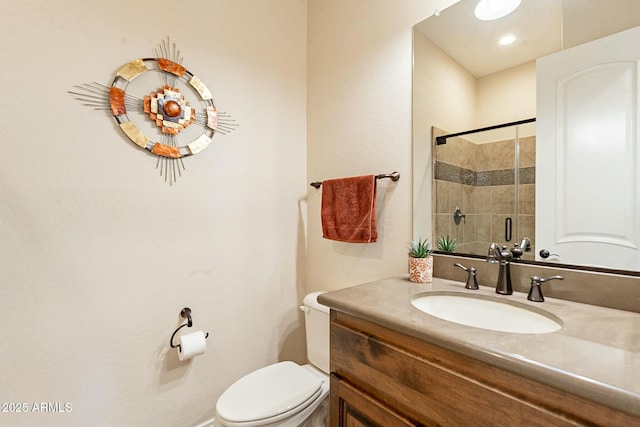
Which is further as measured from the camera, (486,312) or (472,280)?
(472,280)

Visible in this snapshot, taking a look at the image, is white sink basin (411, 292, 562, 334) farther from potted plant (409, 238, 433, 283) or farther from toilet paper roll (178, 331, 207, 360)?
toilet paper roll (178, 331, 207, 360)

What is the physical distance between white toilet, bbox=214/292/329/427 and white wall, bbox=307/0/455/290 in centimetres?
32

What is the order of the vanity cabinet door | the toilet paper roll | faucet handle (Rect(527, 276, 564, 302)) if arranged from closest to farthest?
the vanity cabinet door
faucet handle (Rect(527, 276, 564, 302))
the toilet paper roll

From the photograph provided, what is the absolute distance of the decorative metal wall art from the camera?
1.25 meters

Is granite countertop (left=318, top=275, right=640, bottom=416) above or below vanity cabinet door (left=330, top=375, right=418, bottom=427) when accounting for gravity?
above

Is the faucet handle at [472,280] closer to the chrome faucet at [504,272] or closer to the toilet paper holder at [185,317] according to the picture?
the chrome faucet at [504,272]

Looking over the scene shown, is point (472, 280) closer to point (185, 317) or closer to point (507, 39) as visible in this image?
point (507, 39)

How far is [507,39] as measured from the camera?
1148 mm

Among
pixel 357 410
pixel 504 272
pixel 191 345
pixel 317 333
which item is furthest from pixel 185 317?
pixel 504 272

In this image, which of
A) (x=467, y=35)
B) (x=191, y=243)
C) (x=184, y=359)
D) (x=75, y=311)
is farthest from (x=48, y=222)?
(x=467, y=35)

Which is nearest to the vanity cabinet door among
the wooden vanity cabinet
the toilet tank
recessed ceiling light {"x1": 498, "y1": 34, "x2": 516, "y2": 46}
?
the wooden vanity cabinet

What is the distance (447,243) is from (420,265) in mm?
197

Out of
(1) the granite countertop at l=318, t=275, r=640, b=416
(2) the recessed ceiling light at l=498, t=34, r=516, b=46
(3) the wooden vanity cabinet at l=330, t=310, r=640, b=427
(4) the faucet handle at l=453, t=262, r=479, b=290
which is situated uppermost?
(2) the recessed ceiling light at l=498, t=34, r=516, b=46

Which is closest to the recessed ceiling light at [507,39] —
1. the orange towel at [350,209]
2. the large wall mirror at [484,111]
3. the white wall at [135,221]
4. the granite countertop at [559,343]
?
the large wall mirror at [484,111]
